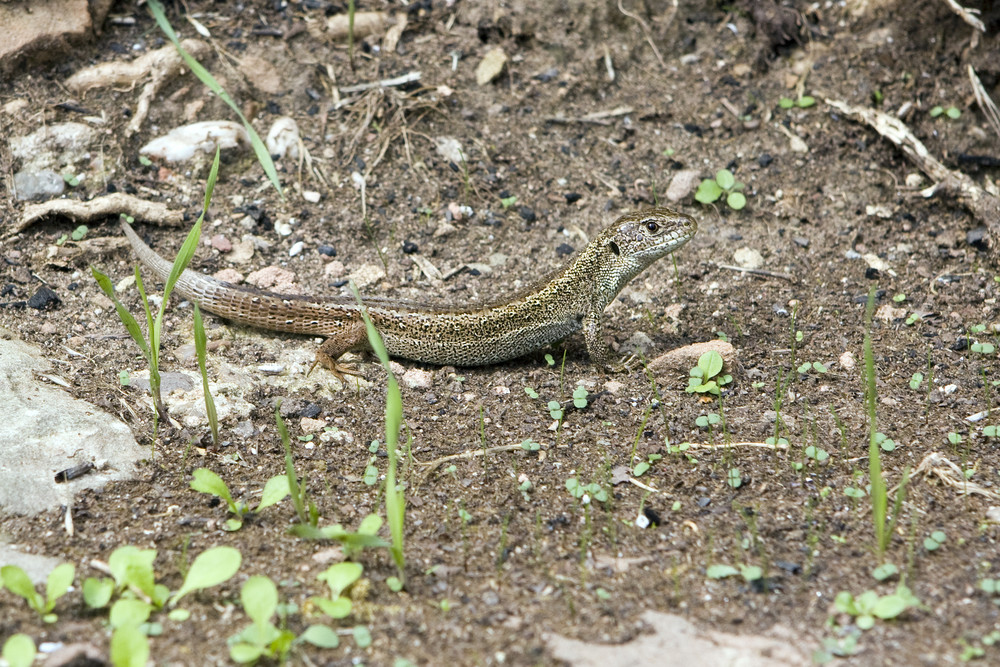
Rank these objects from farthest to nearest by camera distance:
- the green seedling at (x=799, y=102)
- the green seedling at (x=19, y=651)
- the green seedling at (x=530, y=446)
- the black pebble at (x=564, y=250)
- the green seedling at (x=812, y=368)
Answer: the green seedling at (x=799, y=102) < the black pebble at (x=564, y=250) < the green seedling at (x=812, y=368) < the green seedling at (x=530, y=446) < the green seedling at (x=19, y=651)

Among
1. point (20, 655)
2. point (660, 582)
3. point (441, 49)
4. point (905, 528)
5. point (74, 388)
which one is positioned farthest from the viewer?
point (441, 49)

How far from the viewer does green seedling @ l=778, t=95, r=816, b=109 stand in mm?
6969

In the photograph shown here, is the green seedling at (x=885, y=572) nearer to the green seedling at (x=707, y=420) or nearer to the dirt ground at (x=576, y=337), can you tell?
the dirt ground at (x=576, y=337)

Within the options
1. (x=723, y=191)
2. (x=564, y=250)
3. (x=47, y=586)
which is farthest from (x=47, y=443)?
(x=723, y=191)

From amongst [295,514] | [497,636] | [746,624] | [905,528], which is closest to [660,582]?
[746,624]

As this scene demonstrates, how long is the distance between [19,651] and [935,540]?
3.35 metres

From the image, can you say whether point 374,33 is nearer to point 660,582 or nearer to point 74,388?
point 74,388

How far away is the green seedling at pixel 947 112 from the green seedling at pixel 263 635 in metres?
5.94

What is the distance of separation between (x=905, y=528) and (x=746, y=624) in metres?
0.96

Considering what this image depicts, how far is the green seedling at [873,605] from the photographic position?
3.15 metres

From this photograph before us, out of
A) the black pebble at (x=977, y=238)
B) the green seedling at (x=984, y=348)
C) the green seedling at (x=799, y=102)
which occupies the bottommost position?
the green seedling at (x=984, y=348)

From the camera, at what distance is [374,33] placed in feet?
23.9

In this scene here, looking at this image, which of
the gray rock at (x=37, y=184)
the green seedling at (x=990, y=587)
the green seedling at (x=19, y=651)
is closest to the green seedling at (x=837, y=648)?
the green seedling at (x=990, y=587)

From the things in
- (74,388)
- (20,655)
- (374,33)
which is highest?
(374,33)
